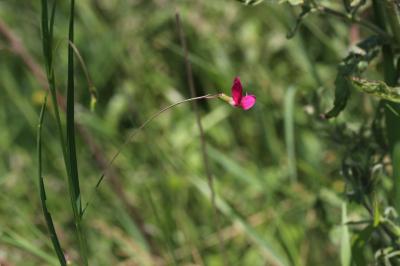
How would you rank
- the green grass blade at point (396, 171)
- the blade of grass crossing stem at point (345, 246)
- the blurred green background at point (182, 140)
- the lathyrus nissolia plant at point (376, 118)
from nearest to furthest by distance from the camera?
1. the lathyrus nissolia plant at point (376, 118)
2. the green grass blade at point (396, 171)
3. the blade of grass crossing stem at point (345, 246)
4. the blurred green background at point (182, 140)

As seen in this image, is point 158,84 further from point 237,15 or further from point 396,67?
point 396,67

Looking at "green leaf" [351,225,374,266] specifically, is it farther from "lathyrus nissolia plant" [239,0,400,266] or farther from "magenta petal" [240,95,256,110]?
"magenta petal" [240,95,256,110]

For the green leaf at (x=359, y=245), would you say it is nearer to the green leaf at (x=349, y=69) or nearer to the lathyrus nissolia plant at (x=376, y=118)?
the lathyrus nissolia plant at (x=376, y=118)

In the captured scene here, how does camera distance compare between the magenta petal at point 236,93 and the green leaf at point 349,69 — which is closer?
the magenta petal at point 236,93

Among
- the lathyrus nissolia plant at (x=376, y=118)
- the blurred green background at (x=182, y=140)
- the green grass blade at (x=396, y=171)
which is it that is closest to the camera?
the lathyrus nissolia plant at (x=376, y=118)

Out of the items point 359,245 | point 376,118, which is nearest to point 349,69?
point 376,118

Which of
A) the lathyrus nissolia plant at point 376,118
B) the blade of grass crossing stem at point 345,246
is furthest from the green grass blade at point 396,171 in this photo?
the blade of grass crossing stem at point 345,246

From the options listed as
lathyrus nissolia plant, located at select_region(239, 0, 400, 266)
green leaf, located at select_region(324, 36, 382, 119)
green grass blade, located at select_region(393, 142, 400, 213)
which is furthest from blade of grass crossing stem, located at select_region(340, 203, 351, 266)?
green leaf, located at select_region(324, 36, 382, 119)
